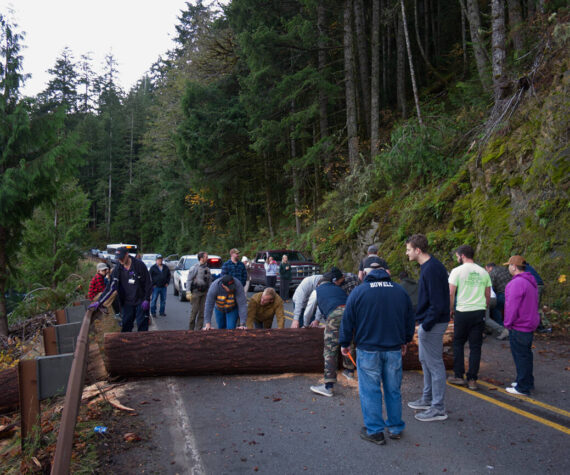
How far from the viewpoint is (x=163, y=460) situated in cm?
432

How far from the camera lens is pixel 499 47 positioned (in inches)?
581

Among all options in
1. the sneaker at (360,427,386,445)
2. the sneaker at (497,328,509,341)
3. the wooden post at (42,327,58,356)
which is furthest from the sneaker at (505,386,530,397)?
the wooden post at (42,327,58,356)

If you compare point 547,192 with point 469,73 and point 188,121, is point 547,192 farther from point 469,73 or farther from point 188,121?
point 188,121

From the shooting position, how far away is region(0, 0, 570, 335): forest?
42.1ft

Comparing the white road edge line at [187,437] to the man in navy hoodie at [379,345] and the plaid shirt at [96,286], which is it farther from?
the plaid shirt at [96,286]

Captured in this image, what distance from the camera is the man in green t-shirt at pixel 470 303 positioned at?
6.21 metres

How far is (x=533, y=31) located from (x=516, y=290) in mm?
13617

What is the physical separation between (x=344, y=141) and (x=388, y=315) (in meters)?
20.9

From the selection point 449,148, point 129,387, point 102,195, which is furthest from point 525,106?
point 102,195

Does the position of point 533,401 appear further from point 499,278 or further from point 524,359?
point 499,278

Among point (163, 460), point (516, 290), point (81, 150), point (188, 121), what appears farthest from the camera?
point (188, 121)

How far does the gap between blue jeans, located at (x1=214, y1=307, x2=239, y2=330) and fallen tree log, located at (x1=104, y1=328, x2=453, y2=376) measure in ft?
3.89

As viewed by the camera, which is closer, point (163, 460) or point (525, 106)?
point (163, 460)

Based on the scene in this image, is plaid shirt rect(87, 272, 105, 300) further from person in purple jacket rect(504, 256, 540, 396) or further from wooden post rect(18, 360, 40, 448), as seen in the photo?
person in purple jacket rect(504, 256, 540, 396)
